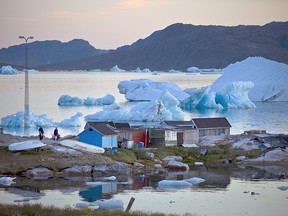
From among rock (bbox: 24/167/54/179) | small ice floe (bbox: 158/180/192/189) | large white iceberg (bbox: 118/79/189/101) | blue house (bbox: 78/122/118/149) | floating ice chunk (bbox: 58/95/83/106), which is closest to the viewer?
small ice floe (bbox: 158/180/192/189)

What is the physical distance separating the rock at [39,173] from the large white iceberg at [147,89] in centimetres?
3716

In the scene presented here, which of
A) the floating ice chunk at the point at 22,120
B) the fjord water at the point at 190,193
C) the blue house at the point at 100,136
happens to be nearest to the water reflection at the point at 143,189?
the fjord water at the point at 190,193

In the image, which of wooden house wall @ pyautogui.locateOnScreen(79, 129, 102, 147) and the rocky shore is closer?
the rocky shore

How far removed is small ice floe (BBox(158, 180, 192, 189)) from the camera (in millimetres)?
25125

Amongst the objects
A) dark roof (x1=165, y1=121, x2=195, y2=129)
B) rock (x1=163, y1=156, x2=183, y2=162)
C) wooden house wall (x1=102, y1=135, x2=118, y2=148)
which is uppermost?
dark roof (x1=165, y1=121, x2=195, y2=129)

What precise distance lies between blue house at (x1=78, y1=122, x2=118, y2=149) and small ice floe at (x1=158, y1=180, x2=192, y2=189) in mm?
5753

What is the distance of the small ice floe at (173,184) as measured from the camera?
989 inches

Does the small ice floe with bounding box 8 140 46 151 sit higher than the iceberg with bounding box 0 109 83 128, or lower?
higher

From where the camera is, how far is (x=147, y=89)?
69.1m

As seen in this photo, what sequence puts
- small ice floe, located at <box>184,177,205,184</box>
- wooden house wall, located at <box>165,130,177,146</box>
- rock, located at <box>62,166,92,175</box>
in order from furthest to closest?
wooden house wall, located at <box>165,130,177,146</box>
rock, located at <box>62,166,92,175</box>
small ice floe, located at <box>184,177,205,184</box>

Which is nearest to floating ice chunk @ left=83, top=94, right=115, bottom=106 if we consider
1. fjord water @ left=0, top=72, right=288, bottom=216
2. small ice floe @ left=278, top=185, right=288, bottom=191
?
fjord water @ left=0, top=72, right=288, bottom=216

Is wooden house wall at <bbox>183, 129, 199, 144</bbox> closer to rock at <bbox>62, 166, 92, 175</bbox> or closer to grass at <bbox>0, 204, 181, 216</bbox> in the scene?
rock at <bbox>62, 166, 92, 175</bbox>

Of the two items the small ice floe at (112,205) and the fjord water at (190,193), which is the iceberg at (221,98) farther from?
the small ice floe at (112,205)

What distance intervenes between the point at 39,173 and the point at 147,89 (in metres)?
43.0
